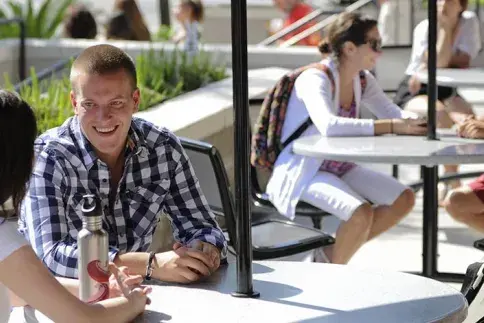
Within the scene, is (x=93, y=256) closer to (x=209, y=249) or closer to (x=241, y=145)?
(x=241, y=145)

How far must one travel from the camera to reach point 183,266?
3.22m

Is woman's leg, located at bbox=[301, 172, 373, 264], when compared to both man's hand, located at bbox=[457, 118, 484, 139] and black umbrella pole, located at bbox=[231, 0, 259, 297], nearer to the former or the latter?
man's hand, located at bbox=[457, 118, 484, 139]

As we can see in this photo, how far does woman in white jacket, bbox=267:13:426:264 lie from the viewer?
5652 mm

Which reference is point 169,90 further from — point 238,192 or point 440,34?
point 238,192

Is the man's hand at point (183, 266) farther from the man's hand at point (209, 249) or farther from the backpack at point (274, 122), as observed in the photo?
the backpack at point (274, 122)

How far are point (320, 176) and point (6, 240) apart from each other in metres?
3.24

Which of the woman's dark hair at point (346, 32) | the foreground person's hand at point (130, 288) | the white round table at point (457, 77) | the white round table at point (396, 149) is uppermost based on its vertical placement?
the woman's dark hair at point (346, 32)

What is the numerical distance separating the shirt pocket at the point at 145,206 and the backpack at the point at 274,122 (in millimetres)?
2183

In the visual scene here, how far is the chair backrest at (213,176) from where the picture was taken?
4809mm

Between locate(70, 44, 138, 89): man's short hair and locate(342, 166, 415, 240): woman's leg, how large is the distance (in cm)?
264

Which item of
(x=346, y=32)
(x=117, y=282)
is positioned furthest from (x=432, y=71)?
(x=117, y=282)

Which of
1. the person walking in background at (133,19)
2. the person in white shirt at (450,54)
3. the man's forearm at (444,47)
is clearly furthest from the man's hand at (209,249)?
the person walking in background at (133,19)

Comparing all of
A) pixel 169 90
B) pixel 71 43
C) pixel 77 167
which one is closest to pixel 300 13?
pixel 71 43

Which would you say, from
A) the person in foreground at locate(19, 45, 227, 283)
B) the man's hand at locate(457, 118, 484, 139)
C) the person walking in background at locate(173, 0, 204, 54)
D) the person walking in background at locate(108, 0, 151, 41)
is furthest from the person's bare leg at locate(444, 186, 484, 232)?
the person walking in background at locate(173, 0, 204, 54)
